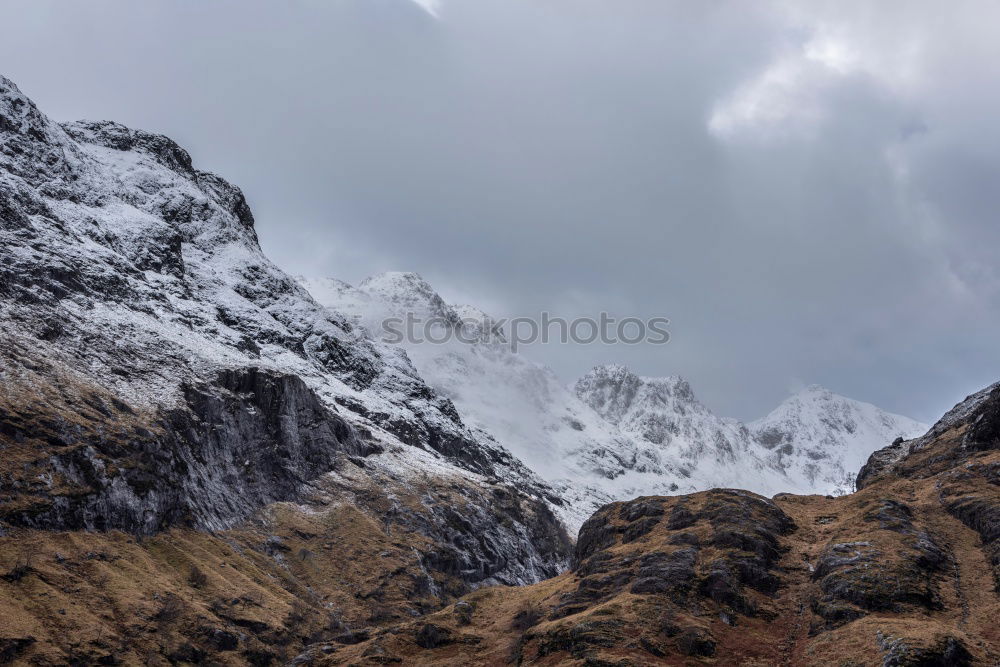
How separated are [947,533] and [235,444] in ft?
360

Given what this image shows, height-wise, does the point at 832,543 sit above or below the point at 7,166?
below

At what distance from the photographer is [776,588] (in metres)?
60.0

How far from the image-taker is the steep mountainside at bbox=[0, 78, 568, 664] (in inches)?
3214

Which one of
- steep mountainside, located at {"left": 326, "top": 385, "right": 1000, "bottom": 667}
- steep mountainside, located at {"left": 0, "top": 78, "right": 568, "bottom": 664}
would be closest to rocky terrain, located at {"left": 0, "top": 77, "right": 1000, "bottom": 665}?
steep mountainside, located at {"left": 326, "top": 385, "right": 1000, "bottom": 667}

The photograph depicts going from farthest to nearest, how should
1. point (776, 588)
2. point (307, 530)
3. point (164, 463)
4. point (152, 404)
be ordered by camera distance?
point (307, 530) → point (152, 404) → point (164, 463) → point (776, 588)

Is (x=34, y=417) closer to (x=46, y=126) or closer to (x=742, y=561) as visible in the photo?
(x=742, y=561)

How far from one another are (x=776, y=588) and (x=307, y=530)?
88.3 metres

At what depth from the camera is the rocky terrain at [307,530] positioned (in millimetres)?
55500

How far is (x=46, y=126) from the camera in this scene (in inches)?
7136

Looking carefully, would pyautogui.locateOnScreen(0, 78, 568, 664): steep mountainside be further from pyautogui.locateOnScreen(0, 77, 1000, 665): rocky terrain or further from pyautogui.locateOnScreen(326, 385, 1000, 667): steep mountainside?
pyautogui.locateOnScreen(326, 385, 1000, 667): steep mountainside

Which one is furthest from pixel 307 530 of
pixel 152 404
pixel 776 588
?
pixel 776 588

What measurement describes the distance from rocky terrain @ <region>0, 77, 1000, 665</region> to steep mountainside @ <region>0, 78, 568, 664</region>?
1.51ft

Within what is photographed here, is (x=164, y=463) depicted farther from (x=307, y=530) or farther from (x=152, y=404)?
(x=307, y=530)

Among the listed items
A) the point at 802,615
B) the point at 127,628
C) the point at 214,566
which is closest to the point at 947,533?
the point at 802,615
